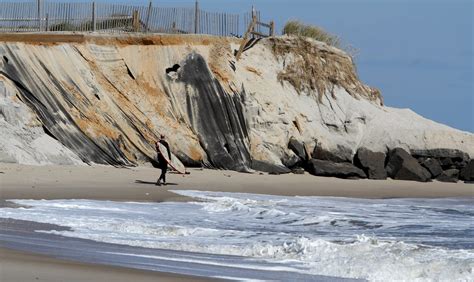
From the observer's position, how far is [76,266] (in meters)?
11.7

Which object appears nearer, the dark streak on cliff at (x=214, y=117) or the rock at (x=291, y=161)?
the dark streak on cliff at (x=214, y=117)

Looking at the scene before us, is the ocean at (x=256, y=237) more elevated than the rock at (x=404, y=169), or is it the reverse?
the rock at (x=404, y=169)

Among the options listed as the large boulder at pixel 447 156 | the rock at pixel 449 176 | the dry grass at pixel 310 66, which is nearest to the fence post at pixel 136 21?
the dry grass at pixel 310 66

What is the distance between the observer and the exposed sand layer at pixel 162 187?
22.2m

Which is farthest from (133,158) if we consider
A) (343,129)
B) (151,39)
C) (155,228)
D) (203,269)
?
(203,269)

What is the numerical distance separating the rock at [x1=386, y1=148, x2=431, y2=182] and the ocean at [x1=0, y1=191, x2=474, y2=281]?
8.93 m

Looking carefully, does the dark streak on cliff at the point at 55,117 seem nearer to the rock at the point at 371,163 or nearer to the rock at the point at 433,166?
the rock at the point at 371,163

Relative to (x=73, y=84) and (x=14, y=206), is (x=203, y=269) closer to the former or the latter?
(x=14, y=206)

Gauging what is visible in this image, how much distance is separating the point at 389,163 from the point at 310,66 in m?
5.08

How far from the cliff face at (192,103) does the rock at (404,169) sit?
1.53 meters

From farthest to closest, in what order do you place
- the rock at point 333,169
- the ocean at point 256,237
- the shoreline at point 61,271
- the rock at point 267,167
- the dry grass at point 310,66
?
1. the dry grass at point 310,66
2. the rock at point 333,169
3. the rock at point 267,167
4. the ocean at point 256,237
5. the shoreline at point 61,271

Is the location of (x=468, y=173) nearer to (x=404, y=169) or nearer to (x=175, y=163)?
(x=404, y=169)

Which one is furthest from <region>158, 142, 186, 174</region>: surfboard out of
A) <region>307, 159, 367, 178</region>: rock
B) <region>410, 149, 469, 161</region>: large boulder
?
<region>410, 149, 469, 161</region>: large boulder

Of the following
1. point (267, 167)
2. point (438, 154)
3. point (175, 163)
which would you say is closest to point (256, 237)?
point (175, 163)
